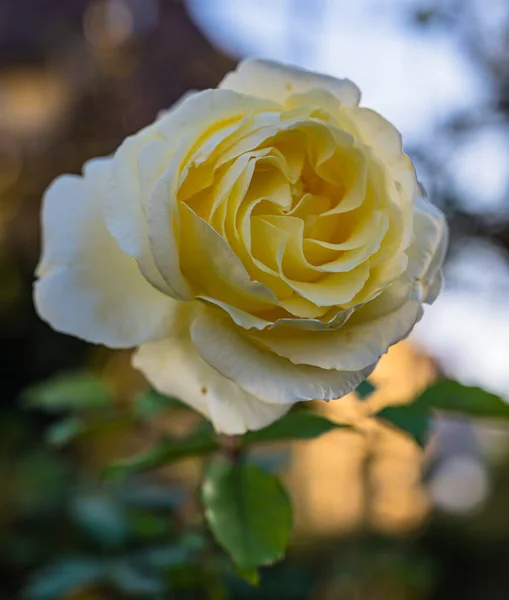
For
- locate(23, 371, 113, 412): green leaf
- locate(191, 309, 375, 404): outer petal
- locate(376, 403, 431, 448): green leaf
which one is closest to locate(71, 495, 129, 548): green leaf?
locate(23, 371, 113, 412): green leaf

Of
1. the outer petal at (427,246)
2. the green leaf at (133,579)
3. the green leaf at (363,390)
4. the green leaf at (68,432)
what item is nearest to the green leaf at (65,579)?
the green leaf at (133,579)

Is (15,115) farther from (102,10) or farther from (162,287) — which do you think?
(162,287)

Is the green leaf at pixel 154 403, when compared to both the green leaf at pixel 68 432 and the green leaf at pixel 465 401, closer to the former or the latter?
the green leaf at pixel 68 432

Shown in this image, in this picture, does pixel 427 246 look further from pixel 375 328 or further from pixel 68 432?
pixel 68 432

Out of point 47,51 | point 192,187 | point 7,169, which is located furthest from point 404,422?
point 47,51

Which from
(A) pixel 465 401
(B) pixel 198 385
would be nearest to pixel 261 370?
(B) pixel 198 385

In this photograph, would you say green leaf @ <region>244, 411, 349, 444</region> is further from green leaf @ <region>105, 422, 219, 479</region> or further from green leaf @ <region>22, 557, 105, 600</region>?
green leaf @ <region>22, 557, 105, 600</region>
